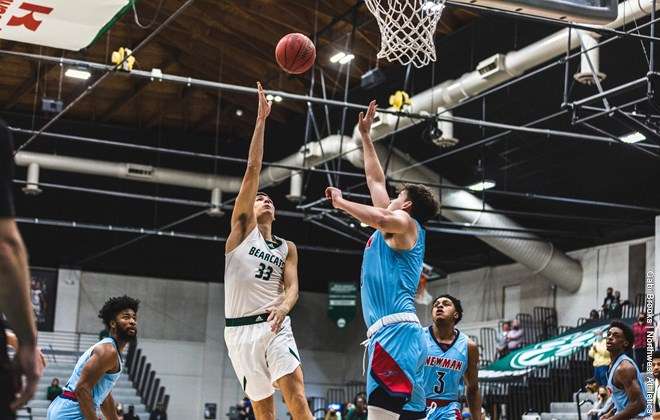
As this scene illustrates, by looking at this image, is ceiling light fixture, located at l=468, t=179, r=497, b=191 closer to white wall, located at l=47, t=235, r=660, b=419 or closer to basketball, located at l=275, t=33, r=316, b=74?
white wall, located at l=47, t=235, r=660, b=419

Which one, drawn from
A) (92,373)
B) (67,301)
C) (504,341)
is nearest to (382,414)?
(92,373)

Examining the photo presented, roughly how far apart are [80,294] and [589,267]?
610 inches

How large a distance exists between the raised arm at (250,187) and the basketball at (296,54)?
1701 millimetres

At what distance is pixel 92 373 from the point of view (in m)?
6.54

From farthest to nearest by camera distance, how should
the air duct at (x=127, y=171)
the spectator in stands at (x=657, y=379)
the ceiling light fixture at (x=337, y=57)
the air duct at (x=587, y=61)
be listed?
the air duct at (x=127, y=171) < the ceiling light fixture at (x=337, y=57) < the air duct at (x=587, y=61) < the spectator in stands at (x=657, y=379)

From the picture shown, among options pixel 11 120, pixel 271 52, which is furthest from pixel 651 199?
pixel 11 120

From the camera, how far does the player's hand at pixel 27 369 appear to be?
3168 millimetres

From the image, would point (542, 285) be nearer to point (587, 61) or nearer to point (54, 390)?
point (587, 61)

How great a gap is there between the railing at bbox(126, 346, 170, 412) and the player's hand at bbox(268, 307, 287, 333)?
20012mm

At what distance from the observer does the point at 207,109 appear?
27.1m

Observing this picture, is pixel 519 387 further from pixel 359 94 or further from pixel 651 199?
pixel 359 94

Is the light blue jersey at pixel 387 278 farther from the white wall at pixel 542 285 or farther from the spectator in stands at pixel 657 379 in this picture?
the white wall at pixel 542 285

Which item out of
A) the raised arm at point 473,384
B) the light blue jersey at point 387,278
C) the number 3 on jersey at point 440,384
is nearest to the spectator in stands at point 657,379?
the raised arm at point 473,384

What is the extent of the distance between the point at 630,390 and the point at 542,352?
47.7ft
